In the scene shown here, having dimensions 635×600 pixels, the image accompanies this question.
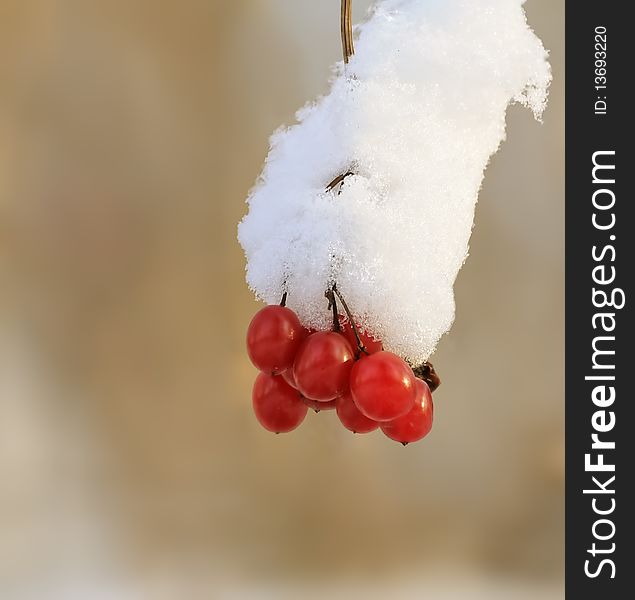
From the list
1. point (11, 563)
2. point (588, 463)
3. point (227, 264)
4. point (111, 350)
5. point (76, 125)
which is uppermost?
point (76, 125)

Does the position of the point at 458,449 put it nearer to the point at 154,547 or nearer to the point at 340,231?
the point at 154,547

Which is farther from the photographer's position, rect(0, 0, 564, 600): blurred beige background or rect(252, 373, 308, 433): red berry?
rect(0, 0, 564, 600): blurred beige background

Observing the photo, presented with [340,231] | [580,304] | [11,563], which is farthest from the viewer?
[11,563]

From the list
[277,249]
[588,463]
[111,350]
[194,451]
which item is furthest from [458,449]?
[277,249]

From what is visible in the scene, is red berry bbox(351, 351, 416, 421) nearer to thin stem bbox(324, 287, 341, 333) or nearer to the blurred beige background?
thin stem bbox(324, 287, 341, 333)

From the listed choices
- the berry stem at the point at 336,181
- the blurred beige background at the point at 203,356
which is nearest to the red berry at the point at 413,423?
the berry stem at the point at 336,181

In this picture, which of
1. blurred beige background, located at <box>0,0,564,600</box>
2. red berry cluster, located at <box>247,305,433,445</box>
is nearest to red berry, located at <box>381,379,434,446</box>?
red berry cluster, located at <box>247,305,433,445</box>

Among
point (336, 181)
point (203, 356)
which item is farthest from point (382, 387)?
point (203, 356)
